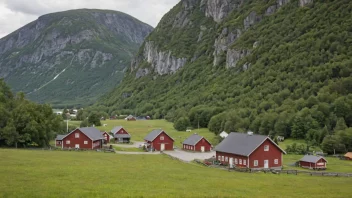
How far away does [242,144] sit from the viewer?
61688 millimetres

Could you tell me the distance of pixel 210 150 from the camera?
8550cm

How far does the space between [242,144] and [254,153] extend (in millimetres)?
3252

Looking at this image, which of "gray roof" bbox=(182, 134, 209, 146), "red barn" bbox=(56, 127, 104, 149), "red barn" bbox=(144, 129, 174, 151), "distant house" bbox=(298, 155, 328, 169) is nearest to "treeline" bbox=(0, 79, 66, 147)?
"red barn" bbox=(56, 127, 104, 149)

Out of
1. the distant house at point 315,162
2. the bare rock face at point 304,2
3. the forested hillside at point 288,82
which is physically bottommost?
the distant house at point 315,162

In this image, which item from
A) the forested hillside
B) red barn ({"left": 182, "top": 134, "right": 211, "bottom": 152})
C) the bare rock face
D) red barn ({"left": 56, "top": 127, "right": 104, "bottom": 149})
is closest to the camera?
red barn ({"left": 56, "top": 127, "right": 104, "bottom": 149})

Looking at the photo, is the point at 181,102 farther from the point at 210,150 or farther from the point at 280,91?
the point at 210,150

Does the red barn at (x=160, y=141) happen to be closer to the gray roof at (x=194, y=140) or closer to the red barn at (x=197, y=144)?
the red barn at (x=197, y=144)

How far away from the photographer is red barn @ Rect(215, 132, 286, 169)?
193ft

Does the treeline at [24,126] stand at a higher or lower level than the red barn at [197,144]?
higher

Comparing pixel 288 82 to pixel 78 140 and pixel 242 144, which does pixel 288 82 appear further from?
pixel 242 144

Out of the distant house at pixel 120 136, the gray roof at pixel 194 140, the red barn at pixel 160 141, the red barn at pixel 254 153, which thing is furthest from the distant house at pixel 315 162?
the distant house at pixel 120 136

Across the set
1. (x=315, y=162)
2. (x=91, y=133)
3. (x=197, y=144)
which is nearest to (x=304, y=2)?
(x=197, y=144)

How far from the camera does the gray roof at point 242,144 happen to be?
5928 centimetres

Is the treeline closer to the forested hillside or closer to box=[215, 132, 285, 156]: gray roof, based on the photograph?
box=[215, 132, 285, 156]: gray roof
